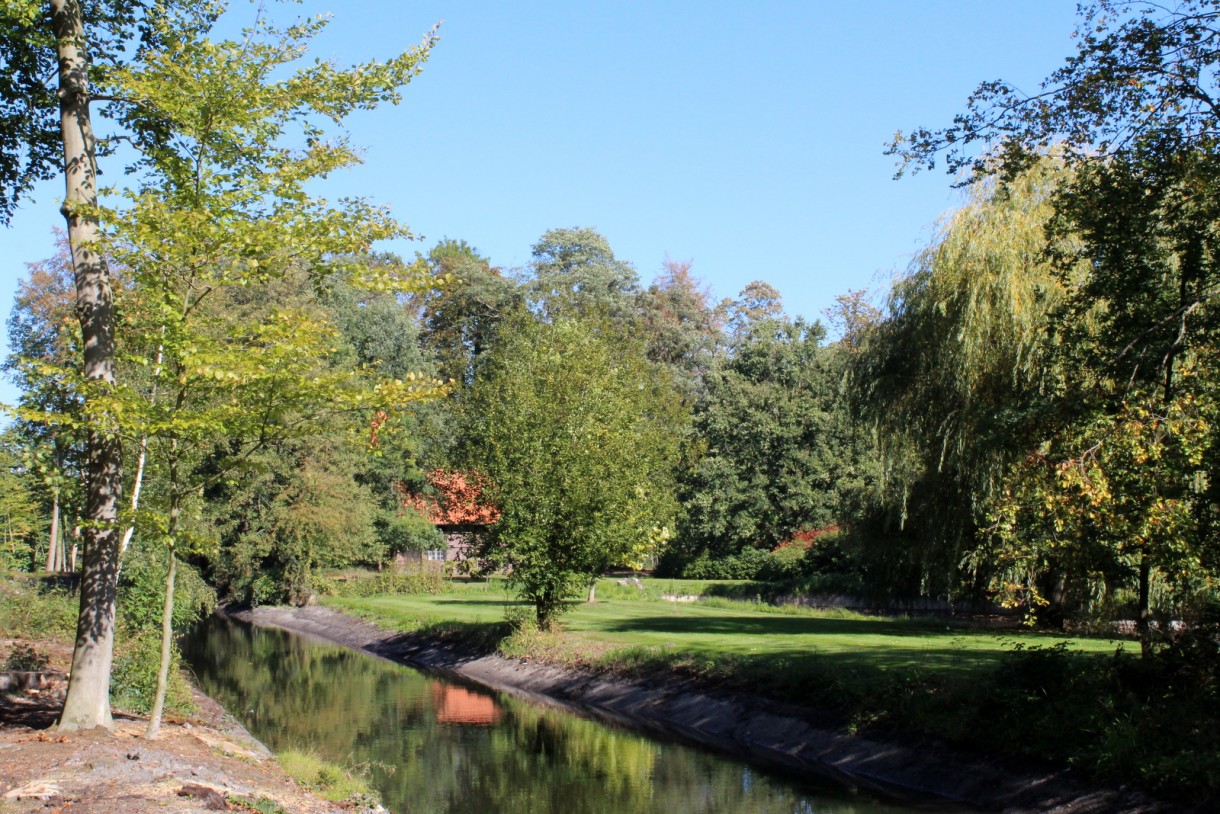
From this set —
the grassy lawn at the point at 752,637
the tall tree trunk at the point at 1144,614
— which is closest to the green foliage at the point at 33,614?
the grassy lawn at the point at 752,637

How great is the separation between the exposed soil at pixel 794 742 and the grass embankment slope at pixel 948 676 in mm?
301

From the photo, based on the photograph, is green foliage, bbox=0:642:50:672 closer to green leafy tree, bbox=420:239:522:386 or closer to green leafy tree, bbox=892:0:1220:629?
green leafy tree, bbox=892:0:1220:629

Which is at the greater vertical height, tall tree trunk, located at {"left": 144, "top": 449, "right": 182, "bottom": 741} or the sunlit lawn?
tall tree trunk, located at {"left": 144, "top": 449, "right": 182, "bottom": 741}

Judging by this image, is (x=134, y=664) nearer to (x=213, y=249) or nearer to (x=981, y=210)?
(x=213, y=249)

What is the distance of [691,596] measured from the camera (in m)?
48.7

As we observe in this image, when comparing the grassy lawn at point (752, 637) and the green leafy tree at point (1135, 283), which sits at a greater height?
the green leafy tree at point (1135, 283)

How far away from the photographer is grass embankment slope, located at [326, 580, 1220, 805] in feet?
46.6

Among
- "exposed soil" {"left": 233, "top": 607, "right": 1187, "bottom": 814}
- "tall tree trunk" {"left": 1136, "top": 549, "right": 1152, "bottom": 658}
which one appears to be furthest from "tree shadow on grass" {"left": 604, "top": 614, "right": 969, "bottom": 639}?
"tall tree trunk" {"left": 1136, "top": 549, "right": 1152, "bottom": 658}

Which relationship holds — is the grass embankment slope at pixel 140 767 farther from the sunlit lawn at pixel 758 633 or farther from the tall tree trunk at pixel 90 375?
the sunlit lawn at pixel 758 633

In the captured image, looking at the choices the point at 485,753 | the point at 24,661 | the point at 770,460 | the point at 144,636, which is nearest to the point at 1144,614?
the point at 485,753

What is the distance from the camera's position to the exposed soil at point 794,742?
15000 millimetres

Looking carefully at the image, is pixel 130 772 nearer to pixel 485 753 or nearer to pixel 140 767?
pixel 140 767

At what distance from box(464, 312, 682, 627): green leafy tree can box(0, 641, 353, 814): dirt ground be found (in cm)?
1364

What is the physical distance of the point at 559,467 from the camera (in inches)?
1134
